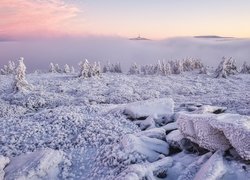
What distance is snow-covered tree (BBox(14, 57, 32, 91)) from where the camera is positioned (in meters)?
37.0

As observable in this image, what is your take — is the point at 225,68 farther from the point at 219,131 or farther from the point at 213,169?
the point at 213,169

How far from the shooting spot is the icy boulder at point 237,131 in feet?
29.2

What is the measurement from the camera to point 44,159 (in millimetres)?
11203

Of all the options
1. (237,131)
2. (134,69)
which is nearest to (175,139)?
(237,131)

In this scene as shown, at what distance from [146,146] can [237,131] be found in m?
3.71

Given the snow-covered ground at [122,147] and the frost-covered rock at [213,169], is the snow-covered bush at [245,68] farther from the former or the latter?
the frost-covered rock at [213,169]

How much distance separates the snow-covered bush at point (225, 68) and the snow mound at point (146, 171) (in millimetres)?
47064

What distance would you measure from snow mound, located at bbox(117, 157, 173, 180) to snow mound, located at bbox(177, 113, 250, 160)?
1.36m

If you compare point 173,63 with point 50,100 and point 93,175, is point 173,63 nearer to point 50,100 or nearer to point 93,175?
point 50,100

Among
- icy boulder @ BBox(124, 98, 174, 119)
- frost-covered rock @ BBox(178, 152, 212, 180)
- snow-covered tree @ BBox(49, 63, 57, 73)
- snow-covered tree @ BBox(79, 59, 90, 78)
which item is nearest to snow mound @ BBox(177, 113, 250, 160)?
frost-covered rock @ BBox(178, 152, 212, 180)

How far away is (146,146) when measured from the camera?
468 inches

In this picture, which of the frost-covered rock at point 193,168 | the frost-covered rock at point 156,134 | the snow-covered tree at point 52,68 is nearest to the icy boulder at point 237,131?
the frost-covered rock at point 193,168

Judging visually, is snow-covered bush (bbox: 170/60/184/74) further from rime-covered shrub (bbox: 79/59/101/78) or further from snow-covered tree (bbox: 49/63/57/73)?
snow-covered tree (bbox: 49/63/57/73)

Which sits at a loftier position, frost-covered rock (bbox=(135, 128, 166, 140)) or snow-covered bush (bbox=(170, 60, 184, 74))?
frost-covered rock (bbox=(135, 128, 166, 140))
